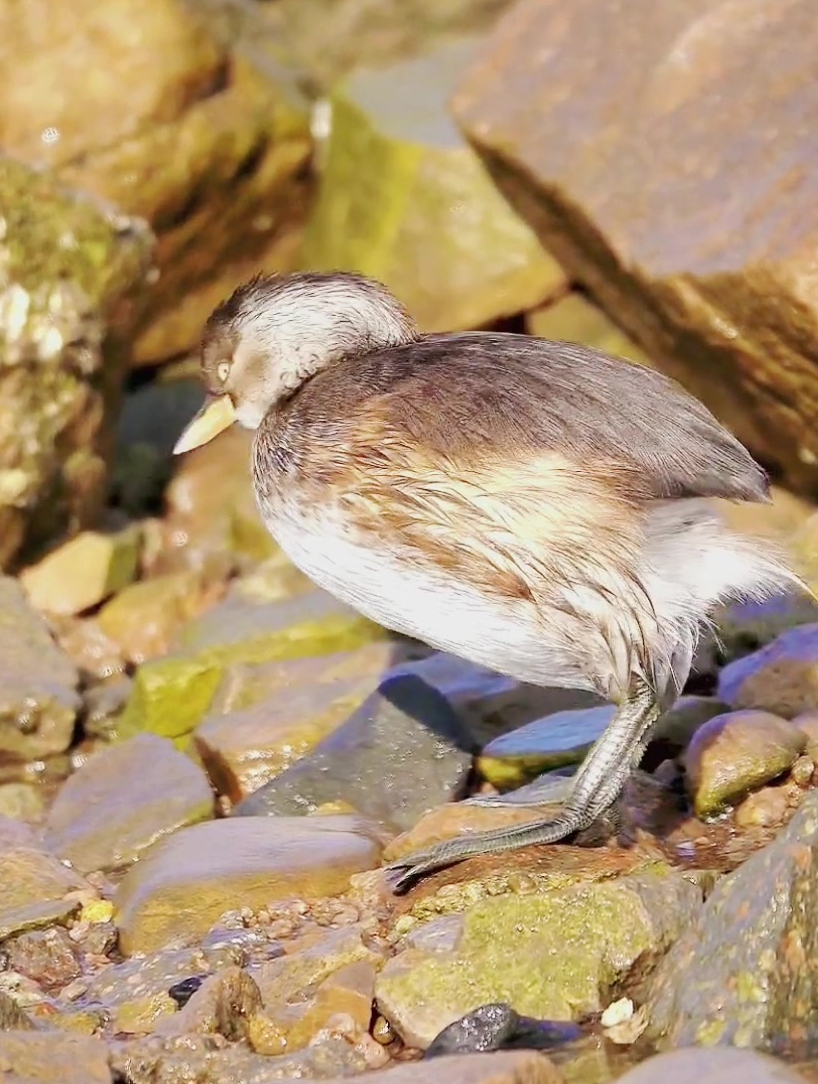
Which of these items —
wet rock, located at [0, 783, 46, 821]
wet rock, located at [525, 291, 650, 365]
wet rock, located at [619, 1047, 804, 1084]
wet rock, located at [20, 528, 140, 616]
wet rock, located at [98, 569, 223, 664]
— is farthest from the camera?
wet rock, located at [525, 291, 650, 365]

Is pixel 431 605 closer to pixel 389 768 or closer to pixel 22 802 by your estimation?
pixel 389 768

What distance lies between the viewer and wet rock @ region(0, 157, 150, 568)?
798cm

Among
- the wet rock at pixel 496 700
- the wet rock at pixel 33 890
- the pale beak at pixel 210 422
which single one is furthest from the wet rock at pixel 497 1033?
the pale beak at pixel 210 422

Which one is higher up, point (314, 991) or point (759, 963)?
point (759, 963)

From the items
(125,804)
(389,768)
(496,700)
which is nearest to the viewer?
(389,768)

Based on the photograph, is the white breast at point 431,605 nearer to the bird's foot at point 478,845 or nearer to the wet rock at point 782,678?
the bird's foot at point 478,845

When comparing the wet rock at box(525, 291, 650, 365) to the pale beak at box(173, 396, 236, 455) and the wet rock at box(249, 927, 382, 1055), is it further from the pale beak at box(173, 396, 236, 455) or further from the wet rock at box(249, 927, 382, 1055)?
the wet rock at box(249, 927, 382, 1055)

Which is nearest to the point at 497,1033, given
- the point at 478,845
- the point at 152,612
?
the point at 478,845

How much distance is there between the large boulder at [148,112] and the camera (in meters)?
9.41

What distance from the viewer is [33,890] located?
5258 mm

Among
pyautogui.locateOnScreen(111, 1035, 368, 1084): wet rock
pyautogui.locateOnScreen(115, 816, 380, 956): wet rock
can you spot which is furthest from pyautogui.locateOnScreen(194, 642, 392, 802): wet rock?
pyautogui.locateOnScreen(111, 1035, 368, 1084): wet rock

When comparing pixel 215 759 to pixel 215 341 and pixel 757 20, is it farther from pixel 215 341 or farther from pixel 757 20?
pixel 757 20

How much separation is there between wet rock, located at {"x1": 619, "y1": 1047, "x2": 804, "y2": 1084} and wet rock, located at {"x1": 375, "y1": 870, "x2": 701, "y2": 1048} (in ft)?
1.91

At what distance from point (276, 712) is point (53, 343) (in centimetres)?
242
